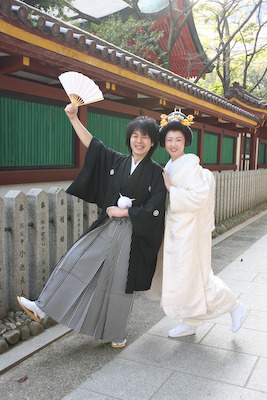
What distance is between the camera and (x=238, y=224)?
9.59 m

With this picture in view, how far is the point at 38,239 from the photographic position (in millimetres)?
3752

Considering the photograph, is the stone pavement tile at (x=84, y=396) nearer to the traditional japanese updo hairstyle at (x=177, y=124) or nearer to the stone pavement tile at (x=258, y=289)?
the traditional japanese updo hairstyle at (x=177, y=124)

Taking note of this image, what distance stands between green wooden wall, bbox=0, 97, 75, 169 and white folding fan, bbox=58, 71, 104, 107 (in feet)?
7.12

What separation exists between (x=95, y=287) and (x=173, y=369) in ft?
2.69

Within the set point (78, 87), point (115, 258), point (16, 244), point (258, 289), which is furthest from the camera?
point (258, 289)

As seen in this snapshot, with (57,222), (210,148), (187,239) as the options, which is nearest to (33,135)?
(57,222)

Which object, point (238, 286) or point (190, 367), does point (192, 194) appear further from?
point (238, 286)

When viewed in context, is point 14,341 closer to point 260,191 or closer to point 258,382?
point 258,382

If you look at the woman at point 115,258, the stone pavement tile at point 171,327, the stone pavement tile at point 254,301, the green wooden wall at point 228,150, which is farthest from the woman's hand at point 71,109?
the green wooden wall at point 228,150

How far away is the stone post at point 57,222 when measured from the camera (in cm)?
392

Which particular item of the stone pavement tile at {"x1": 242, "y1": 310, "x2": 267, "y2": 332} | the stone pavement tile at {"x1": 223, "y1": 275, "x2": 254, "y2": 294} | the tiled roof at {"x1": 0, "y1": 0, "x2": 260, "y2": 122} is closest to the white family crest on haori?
the stone pavement tile at {"x1": 242, "y1": 310, "x2": 267, "y2": 332}

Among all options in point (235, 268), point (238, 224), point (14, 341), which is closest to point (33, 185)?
point (14, 341)

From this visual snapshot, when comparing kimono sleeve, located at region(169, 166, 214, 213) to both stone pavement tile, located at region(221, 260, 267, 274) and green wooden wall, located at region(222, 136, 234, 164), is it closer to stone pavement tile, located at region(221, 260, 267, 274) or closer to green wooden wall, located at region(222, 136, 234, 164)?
stone pavement tile, located at region(221, 260, 267, 274)

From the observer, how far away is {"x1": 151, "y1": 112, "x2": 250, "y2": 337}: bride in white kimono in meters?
3.08
